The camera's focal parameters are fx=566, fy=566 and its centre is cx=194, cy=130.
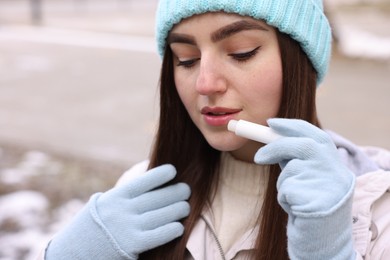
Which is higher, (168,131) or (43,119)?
(168,131)

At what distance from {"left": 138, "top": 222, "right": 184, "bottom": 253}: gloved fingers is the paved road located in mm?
1862

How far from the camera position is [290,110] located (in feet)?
4.78

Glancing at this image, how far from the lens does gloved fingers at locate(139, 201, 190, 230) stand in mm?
1548

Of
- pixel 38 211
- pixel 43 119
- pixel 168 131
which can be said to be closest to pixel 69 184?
pixel 38 211

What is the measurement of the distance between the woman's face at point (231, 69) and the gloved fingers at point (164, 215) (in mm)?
250

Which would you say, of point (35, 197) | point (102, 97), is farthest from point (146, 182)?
point (102, 97)

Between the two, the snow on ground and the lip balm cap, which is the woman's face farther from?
the snow on ground

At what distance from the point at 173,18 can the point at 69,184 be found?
2.34 m

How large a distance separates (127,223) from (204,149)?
0.34 m

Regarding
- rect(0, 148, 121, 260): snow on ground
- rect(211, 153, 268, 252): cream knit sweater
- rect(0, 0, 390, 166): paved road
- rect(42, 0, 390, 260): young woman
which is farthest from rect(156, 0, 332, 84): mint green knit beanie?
rect(0, 0, 390, 166): paved road

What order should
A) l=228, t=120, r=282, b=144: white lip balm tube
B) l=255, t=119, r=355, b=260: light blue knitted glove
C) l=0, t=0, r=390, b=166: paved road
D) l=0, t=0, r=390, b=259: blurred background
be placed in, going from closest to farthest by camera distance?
l=255, t=119, r=355, b=260: light blue knitted glove
l=228, t=120, r=282, b=144: white lip balm tube
l=0, t=0, r=390, b=259: blurred background
l=0, t=0, r=390, b=166: paved road

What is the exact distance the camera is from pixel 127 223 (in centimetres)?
152

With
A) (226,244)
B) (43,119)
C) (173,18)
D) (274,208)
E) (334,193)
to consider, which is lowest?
(43,119)

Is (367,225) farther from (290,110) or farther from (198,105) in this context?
(198,105)
